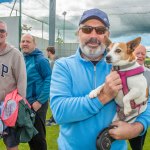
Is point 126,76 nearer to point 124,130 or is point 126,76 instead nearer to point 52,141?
point 124,130

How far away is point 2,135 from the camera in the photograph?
467cm

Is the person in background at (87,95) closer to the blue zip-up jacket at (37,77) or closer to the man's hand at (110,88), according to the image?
the man's hand at (110,88)

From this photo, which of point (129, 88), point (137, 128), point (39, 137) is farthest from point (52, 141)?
point (137, 128)

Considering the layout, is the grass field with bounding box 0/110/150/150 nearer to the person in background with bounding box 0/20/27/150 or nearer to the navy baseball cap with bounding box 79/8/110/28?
the person in background with bounding box 0/20/27/150

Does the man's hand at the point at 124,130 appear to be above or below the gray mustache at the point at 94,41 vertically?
below

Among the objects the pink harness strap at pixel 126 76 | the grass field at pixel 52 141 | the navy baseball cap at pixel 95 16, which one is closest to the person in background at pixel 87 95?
the navy baseball cap at pixel 95 16

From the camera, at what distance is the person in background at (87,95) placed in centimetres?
250

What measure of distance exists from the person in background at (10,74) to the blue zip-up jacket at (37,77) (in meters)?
0.79

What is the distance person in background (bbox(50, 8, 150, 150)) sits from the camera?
8.19 ft

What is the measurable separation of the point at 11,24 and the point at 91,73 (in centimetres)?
932

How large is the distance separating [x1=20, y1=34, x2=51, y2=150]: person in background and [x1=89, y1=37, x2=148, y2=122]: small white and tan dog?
2.69 meters

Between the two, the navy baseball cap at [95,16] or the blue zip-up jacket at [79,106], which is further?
the navy baseball cap at [95,16]

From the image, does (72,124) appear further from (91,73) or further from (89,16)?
(89,16)

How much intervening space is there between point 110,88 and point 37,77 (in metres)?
3.17
